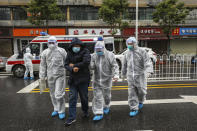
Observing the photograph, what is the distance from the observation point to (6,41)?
21906 millimetres

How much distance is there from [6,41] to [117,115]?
21.6m

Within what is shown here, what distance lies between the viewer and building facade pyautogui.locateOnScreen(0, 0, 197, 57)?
21.3 metres

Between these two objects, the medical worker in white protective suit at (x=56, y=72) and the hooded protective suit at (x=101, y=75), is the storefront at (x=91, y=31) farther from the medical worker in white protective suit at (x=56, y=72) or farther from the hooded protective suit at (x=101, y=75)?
the hooded protective suit at (x=101, y=75)

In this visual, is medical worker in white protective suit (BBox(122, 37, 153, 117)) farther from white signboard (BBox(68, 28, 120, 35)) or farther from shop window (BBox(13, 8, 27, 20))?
shop window (BBox(13, 8, 27, 20))

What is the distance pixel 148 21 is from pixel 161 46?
3709 mm

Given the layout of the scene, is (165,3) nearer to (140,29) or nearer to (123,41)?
(140,29)

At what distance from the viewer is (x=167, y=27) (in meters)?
18.8

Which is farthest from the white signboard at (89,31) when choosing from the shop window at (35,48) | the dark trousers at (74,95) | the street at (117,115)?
the dark trousers at (74,95)

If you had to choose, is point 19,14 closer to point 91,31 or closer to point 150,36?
point 91,31

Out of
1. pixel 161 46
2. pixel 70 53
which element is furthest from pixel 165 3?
pixel 70 53

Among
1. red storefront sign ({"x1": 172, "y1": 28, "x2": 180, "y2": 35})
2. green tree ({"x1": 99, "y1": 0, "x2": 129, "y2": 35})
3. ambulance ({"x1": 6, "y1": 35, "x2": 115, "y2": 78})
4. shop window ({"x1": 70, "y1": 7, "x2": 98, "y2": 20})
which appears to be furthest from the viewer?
red storefront sign ({"x1": 172, "y1": 28, "x2": 180, "y2": 35})

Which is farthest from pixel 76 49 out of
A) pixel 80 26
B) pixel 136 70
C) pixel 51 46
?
pixel 80 26

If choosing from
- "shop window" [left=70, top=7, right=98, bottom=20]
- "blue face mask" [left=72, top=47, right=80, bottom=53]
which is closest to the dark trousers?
"blue face mask" [left=72, top=47, right=80, bottom=53]

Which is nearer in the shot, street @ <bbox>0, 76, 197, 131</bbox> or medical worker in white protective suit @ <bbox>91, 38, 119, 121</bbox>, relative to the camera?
street @ <bbox>0, 76, 197, 131</bbox>
